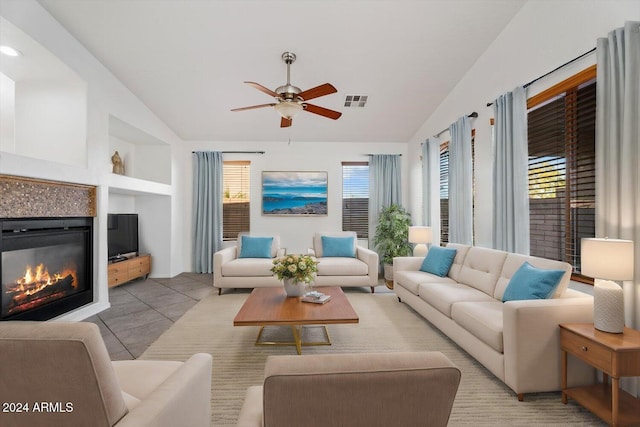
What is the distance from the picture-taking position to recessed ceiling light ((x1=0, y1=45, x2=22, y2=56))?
295 cm

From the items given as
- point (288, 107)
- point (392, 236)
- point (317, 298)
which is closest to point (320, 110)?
point (288, 107)

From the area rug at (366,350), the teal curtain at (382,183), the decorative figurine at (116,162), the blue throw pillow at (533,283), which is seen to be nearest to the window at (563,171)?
the blue throw pillow at (533,283)

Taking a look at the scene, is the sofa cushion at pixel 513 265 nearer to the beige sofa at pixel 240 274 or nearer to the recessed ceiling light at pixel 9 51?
the beige sofa at pixel 240 274

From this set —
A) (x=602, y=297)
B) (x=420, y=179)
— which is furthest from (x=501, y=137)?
(x=420, y=179)

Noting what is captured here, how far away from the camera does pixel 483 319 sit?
2.42 metres

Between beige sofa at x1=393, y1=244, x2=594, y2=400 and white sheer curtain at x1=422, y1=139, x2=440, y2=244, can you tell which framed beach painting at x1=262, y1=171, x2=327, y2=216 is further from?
beige sofa at x1=393, y1=244, x2=594, y2=400

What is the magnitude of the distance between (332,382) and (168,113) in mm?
5492

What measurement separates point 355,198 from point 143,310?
4.24 m

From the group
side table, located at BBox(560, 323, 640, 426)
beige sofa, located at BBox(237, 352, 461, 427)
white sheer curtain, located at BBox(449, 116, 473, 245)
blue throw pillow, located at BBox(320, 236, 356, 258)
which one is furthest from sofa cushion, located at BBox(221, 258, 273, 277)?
beige sofa, located at BBox(237, 352, 461, 427)

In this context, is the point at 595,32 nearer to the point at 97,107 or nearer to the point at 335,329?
the point at 335,329

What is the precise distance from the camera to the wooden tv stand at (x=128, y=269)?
481 centimetres

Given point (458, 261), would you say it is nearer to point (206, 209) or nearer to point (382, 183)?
point (382, 183)

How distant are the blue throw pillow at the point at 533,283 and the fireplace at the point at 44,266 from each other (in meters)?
4.45

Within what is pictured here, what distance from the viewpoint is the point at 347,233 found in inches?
230
